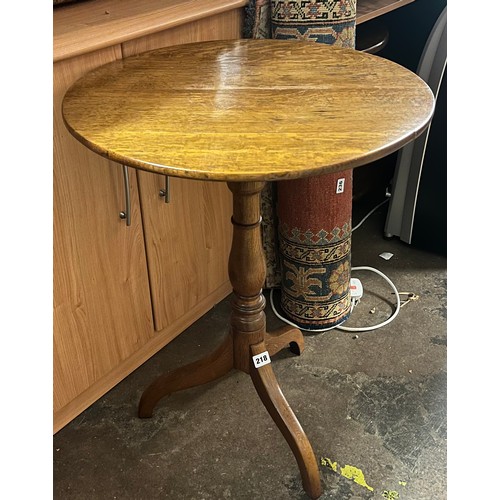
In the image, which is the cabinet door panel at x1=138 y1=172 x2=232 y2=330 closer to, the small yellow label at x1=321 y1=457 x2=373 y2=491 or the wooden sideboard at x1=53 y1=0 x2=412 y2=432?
→ the wooden sideboard at x1=53 y1=0 x2=412 y2=432

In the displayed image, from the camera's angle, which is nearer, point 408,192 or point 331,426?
point 331,426

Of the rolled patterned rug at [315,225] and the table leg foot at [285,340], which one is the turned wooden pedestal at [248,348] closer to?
the table leg foot at [285,340]

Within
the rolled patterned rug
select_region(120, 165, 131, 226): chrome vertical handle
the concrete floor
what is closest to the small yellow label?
the concrete floor

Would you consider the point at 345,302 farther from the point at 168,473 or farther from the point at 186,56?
the point at 186,56

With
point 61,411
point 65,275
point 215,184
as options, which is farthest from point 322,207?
point 61,411

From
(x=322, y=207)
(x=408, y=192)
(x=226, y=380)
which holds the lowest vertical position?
(x=226, y=380)

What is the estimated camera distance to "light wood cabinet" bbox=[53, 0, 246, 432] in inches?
59.6

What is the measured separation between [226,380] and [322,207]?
59cm

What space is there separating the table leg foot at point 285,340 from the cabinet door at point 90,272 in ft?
1.27

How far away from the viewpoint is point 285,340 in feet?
6.15

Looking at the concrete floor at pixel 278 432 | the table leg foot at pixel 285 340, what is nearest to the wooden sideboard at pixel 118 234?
the concrete floor at pixel 278 432

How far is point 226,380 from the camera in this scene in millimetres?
1909

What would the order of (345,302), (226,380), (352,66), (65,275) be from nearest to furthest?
1. (352,66)
2. (65,275)
3. (226,380)
4. (345,302)

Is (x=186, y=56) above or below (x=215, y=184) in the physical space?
above
